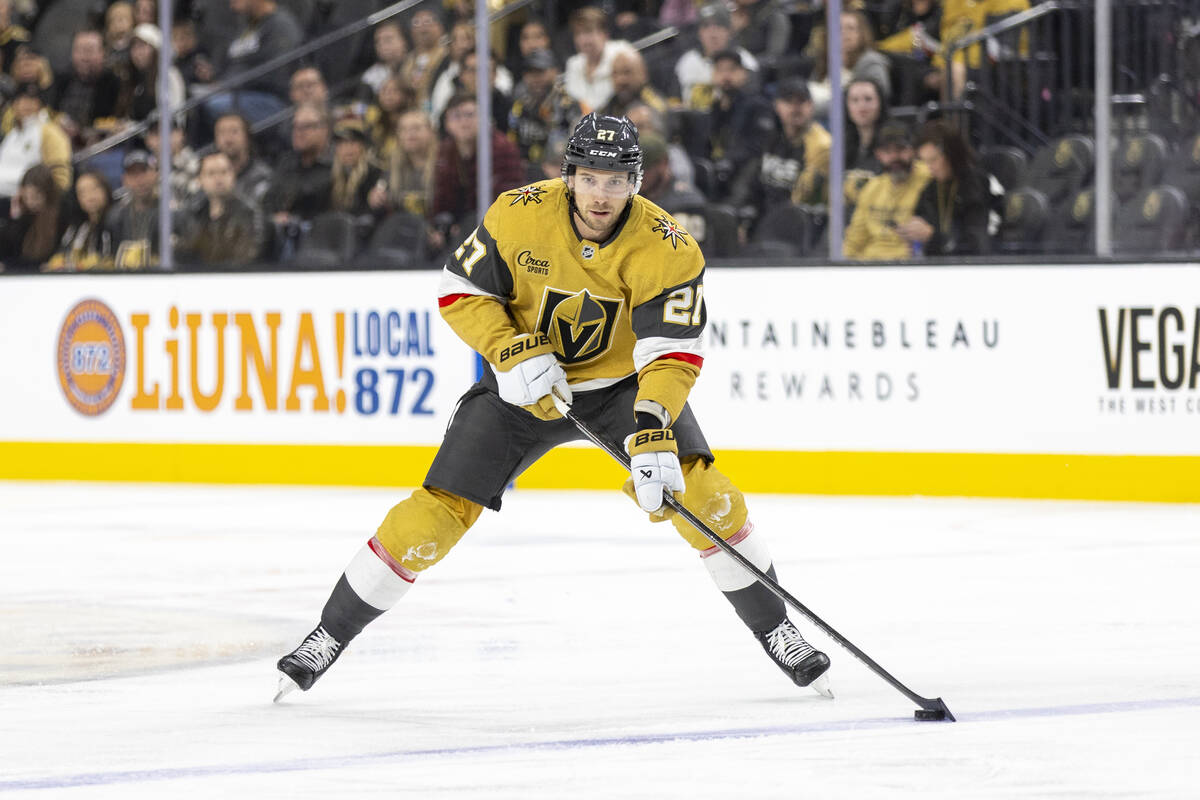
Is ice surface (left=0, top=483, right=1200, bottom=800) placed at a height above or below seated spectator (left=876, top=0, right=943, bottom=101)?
below

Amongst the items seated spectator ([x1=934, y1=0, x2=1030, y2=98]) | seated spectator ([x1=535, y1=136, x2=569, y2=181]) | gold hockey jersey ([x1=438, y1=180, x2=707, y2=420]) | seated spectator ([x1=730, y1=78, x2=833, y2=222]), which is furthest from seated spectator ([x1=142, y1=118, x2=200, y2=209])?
gold hockey jersey ([x1=438, y1=180, x2=707, y2=420])

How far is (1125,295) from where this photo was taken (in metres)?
8.20

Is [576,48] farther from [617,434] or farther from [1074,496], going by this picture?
[617,434]

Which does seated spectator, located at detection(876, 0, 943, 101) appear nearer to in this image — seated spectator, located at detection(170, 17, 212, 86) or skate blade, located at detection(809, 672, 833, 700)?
seated spectator, located at detection(170, 17, 212, 86)

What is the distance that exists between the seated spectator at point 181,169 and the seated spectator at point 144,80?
0.83ft

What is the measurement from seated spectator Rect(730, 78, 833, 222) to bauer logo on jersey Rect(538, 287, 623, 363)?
14.9ft

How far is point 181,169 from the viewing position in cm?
982

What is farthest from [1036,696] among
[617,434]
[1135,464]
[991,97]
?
[991,97]

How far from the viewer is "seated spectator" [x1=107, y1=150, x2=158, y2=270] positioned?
9.90 m

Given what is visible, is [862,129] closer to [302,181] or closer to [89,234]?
[302,181]

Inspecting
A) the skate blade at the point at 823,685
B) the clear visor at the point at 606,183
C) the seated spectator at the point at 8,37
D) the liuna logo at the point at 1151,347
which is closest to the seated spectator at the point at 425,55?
the seated spectator at the point at 8,37

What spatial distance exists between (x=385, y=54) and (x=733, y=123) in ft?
6.59

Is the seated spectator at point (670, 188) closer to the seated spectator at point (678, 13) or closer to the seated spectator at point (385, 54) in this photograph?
the seated spectator at point (678, 13)

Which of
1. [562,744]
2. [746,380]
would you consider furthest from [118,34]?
[562,744]
